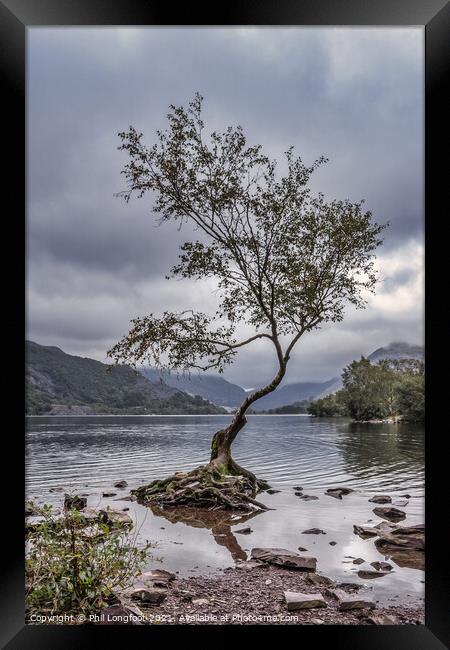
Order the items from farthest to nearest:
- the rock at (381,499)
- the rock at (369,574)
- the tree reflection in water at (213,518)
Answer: the rock at (381,499), the tree reflection in water at (213,518), the rock at (369,574)

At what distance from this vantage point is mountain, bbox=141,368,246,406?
5.85m

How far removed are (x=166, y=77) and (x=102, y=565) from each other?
4383 millimetres

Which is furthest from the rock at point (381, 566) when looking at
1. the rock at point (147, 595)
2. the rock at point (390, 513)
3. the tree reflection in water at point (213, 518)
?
the rock at point (147, 595)

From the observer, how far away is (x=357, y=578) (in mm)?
3531

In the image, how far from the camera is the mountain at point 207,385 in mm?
5854

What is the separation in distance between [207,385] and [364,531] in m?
2.63

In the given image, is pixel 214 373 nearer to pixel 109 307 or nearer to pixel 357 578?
pixel 109 307

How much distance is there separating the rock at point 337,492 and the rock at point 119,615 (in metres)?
4.21

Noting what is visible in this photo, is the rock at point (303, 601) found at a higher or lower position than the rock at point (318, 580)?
higher

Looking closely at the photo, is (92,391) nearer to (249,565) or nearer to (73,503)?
(73,503)

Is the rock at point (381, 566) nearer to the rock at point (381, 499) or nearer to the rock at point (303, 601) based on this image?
the rock at point (303, 601)

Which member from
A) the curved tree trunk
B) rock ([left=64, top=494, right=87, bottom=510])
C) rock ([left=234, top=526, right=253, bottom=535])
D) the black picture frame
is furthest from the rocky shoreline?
the curved tree trunk

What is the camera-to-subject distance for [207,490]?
5570 mm

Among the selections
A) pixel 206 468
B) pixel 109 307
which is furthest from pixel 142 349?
pixel 206 468
